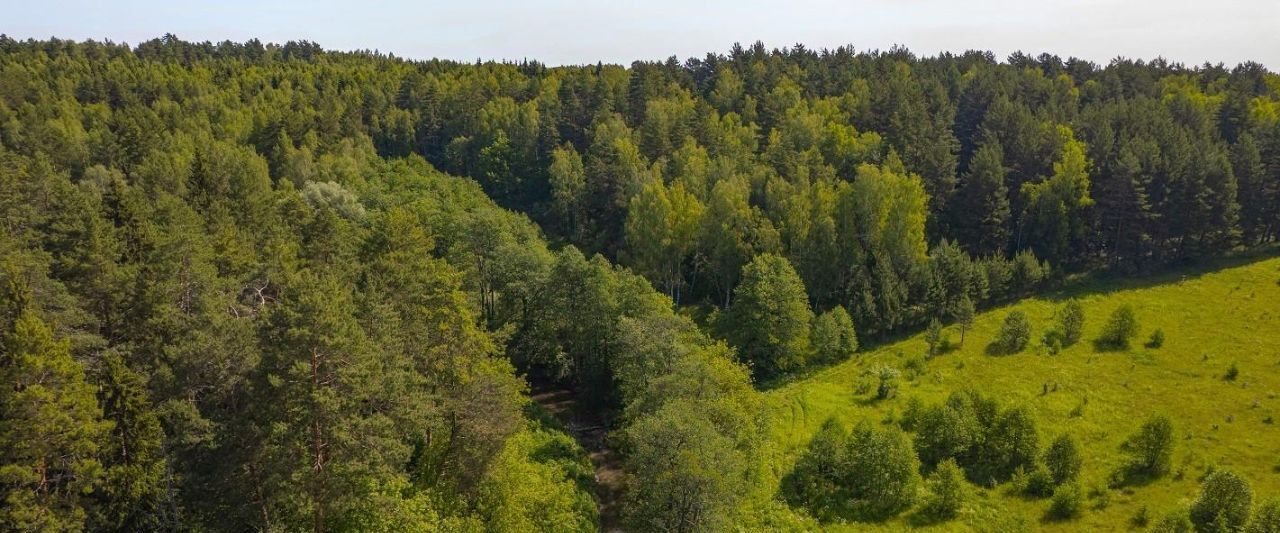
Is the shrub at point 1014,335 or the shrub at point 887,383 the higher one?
the shrub at point 1014,335

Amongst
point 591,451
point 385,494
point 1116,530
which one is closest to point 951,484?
point 1116,530

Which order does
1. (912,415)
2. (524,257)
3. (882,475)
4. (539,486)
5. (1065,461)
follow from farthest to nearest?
(524,257), (912,415), (1065,461), (882,475), (539,486)

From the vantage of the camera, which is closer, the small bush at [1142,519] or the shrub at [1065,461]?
the small bush at [1142,519]

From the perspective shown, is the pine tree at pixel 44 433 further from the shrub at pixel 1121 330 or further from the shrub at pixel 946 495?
the shrub at pixel 1121 330

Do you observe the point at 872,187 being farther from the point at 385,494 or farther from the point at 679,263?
the point at 385,494

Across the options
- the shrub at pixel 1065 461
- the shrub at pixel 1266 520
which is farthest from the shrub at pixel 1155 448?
the shrub at pixel 1266 520

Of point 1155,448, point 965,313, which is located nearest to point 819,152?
point 965,313

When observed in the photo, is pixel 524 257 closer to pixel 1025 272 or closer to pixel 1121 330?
pixel 1025 272
